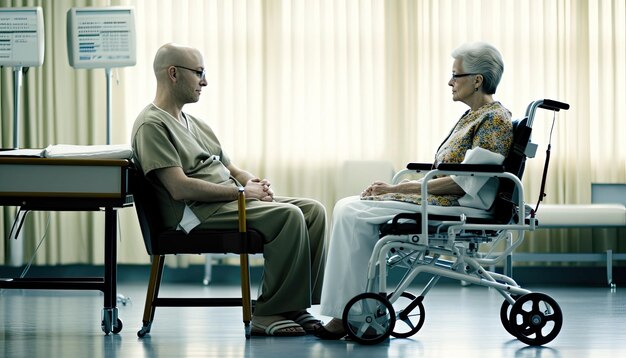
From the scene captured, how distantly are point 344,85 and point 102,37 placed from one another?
1892mm

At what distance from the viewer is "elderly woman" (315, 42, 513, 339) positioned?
9.80ft

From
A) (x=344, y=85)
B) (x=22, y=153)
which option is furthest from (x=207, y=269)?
(x=22, y=153)

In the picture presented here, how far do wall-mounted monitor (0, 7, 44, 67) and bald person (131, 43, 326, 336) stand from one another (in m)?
1.71

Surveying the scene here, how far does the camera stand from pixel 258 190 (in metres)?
3.24

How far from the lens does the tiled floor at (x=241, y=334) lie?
110 inches

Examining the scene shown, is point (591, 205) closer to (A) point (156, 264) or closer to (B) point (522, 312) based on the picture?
(B) point (522, 312)

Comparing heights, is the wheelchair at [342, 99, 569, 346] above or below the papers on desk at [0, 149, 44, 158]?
below

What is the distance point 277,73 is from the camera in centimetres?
605

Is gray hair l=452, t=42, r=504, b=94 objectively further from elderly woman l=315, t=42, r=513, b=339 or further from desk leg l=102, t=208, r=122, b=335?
desk leg l=102, t=208, r=122, b=335

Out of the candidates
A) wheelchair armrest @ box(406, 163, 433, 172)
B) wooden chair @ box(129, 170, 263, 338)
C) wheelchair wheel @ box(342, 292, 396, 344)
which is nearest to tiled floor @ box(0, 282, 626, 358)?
wheelchair wheel @ box(342, 292, 396, 344)

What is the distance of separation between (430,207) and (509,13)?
135 inches

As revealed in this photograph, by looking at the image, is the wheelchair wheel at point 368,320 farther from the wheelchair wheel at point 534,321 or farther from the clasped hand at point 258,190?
the clasped hand at point 258,190

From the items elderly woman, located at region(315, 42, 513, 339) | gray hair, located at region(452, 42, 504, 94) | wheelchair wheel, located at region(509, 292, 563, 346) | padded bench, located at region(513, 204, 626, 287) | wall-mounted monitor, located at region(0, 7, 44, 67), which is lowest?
wheelchair wheel, located at region(509, 292, 563, 346)

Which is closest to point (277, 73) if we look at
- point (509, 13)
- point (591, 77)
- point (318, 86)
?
point (318, 86)
